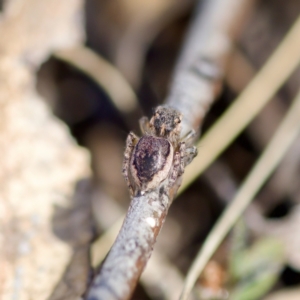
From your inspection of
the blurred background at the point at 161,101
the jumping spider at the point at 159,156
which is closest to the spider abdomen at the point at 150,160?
the jumping spider at the point at 159,156

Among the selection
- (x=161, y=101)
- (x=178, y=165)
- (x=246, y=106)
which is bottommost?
(x=178, y=165)

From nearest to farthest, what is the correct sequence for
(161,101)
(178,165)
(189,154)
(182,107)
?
1. (178,165)
2. (189,154)
3. (182,107)
4. (161,101)

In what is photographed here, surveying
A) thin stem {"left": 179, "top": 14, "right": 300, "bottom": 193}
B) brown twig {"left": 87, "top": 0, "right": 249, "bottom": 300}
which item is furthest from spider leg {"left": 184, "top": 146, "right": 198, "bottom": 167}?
thin stem {"left": 179, "top": 14, "right": 300, "bottom": 193}

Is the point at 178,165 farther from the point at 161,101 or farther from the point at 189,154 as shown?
the point at 161,101

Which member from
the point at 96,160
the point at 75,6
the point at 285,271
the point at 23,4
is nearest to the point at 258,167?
the point at 285,271

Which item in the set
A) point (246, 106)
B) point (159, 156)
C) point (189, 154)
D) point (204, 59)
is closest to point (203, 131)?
point (246, 106)

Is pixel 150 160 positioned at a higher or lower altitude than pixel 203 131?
lower

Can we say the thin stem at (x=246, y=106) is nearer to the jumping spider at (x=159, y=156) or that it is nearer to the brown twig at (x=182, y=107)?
the brown twig at (x=182, y=107)

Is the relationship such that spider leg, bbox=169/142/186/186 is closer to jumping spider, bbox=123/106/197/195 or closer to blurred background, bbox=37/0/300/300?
jumping spider, bbox=123/106/197/195
